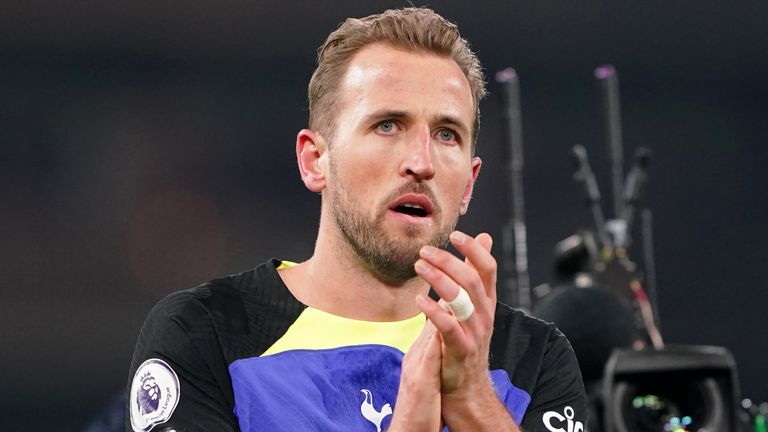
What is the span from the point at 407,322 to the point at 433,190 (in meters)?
0.40

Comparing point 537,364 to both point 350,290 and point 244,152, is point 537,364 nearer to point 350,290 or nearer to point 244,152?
point 350,290

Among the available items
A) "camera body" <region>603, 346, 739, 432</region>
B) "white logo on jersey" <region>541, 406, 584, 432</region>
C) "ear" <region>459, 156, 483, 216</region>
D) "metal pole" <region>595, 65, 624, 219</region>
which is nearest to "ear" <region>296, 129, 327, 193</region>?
"ear" <region>459, 156, 483, 216</region>

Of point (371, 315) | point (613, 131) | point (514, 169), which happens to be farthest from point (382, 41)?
point (613, 131)

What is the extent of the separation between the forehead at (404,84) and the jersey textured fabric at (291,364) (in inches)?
20.8

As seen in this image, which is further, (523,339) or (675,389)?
(675,389)

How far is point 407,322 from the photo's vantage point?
2562 mm

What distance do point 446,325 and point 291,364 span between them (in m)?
0.54

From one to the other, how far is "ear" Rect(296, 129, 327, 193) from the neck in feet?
0.32

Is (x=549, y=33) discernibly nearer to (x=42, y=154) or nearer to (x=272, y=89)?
(x=272, y=89)

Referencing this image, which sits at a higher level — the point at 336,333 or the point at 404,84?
the point at 404,84

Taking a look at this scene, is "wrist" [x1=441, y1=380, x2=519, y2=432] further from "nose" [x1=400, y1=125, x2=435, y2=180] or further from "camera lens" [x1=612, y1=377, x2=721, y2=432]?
"camera lens" [x1=612, y1=377, x2=721, y2=432]

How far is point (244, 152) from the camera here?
8.83 meters

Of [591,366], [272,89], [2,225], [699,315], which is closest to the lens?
Result: [591,366]

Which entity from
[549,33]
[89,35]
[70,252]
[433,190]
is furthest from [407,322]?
[549,33]
